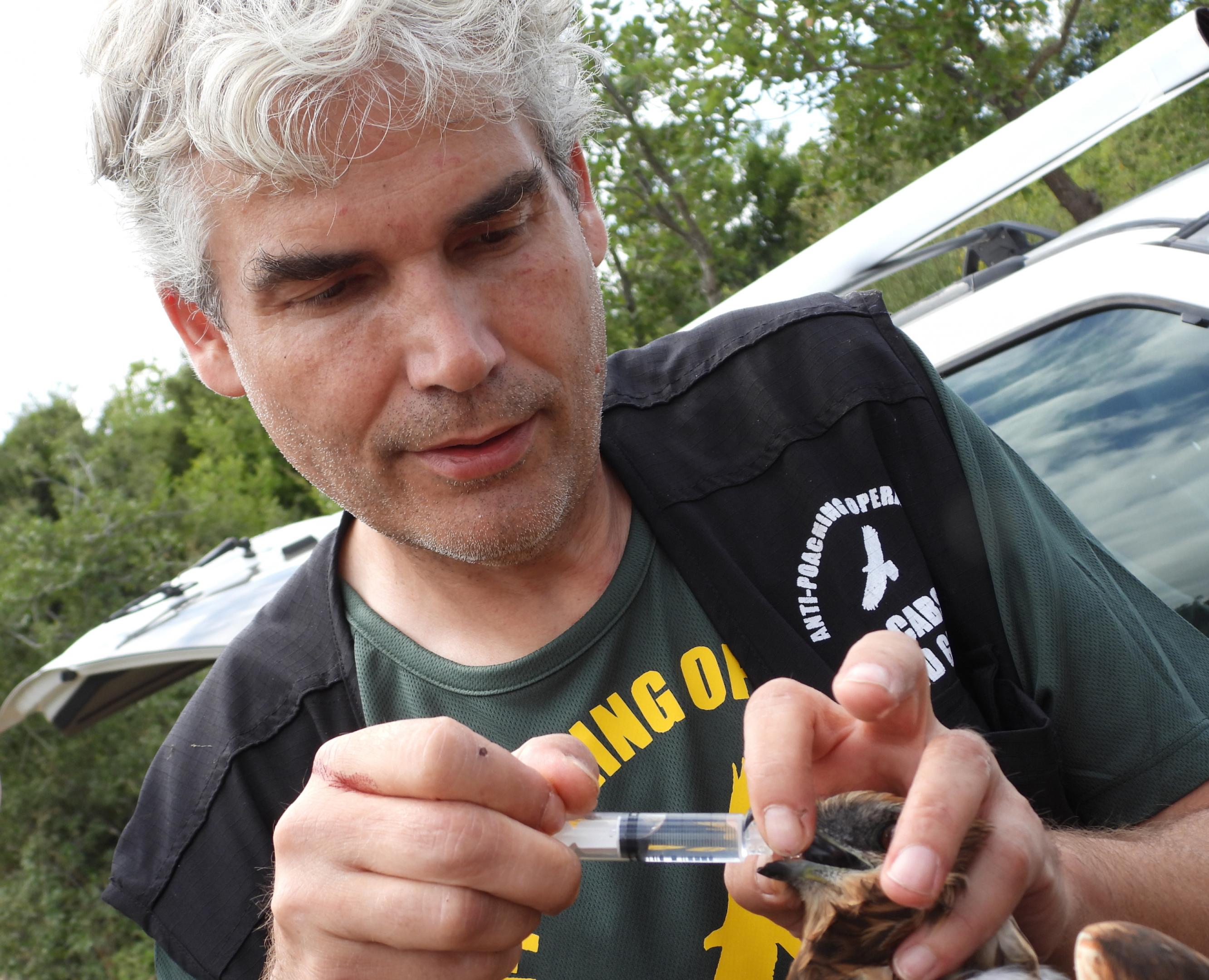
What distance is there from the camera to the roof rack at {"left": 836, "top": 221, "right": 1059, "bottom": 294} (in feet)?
11.4

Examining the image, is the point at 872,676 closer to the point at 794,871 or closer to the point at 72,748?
the point at 794,871

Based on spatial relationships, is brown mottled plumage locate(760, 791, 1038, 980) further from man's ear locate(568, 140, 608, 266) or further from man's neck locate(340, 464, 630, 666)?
man's ear locate(568, 140, 608, 266)

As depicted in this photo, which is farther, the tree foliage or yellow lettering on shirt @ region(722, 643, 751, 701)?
the tree foliage

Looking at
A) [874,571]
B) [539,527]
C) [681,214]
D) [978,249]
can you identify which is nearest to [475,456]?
[539,527]

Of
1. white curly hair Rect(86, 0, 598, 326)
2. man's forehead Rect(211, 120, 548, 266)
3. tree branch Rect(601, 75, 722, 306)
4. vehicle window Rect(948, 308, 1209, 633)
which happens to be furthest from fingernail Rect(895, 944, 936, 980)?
tree branch Rect(601, 75, 722, 306)

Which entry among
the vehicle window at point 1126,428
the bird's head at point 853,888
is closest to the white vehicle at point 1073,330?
the vehicle window at point 1126,428

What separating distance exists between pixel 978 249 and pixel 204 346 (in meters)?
3.01

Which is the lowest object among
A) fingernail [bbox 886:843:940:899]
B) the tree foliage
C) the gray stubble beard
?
the tree foliage

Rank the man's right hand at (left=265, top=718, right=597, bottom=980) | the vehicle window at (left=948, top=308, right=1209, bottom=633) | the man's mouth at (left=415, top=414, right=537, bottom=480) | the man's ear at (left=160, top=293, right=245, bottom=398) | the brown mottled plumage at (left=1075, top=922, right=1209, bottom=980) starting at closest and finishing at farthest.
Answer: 1. the brown mottled plumage at (left=1075, top=922, right=1209, bottom=980)
2. the man's right hand at (left=265, top=718, right=597, bottom=980)
3. the man's mouth at (left=415, top=414, right=537, bottom=480)
4. the man's ear at (left=160, top=293, right=245, bottom=398)
5. the vehicle window at (left=948, top=308, right=1209, bottom=633)

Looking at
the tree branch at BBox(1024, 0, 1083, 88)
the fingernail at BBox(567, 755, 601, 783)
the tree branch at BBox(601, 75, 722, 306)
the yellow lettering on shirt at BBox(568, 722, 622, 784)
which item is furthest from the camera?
the tree branch at BBox(601, 75, 722, 306)

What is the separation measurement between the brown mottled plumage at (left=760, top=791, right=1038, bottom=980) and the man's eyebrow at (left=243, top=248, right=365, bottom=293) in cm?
98

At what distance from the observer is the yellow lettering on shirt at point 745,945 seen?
1.61 m

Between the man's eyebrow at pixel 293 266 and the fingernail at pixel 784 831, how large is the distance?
3.09ft

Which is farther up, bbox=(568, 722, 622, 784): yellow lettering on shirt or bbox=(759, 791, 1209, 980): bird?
bbox=(759, 791, 1209, 980): bird
